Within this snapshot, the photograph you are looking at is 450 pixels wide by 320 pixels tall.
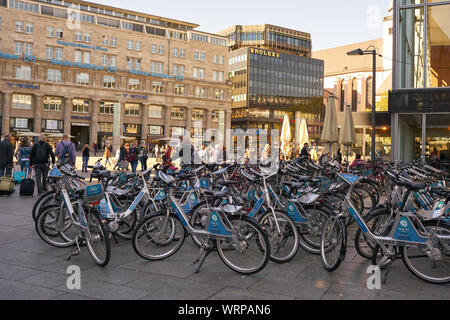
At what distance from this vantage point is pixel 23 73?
57.7 m

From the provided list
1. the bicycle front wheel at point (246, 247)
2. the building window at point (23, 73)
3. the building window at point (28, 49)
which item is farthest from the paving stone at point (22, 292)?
the building window at point (28, 49)

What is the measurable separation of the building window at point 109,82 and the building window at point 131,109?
12.4 ft

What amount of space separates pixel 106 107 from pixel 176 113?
39.0 feet

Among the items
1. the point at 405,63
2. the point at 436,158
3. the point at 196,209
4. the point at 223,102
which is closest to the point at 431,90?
the point at 405,63

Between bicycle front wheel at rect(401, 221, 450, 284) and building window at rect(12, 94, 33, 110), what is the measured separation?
6116 cm

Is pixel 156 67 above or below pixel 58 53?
above

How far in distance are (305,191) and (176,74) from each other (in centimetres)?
6628

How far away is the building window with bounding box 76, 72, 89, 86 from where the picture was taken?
6187cm

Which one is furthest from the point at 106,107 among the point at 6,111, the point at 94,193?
the point at 94,193

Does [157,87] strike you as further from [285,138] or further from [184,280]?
[184,280]

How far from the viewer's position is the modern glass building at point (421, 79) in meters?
16.7

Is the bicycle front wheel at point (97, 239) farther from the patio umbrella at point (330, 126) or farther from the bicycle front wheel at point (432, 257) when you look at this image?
the patio umbrella at point (330, 126)

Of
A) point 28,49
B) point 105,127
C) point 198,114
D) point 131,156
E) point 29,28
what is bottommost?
point 131,156

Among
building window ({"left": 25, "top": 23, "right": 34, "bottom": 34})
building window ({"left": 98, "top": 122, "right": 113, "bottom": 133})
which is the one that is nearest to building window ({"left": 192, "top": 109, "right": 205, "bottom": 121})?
building window ({"left": 98, "top": 122, "right": 113, "bottom": 133})
